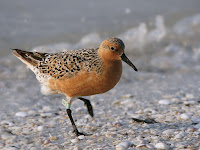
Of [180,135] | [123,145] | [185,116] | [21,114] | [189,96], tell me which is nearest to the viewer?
[123,145]

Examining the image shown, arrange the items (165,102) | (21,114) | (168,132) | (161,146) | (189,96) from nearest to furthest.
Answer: (161,146) → (168,132) → (21,114) → (165,102) → (189,96)

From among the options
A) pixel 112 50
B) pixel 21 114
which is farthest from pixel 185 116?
pixel 21 114

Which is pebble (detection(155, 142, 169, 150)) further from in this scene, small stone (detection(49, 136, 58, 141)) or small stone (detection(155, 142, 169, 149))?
small stone (detection(49, 136, 58, 141))

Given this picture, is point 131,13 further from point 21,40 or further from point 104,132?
point 104,132

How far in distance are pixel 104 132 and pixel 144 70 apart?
4.87 meters

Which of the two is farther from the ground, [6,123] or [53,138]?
[6,123]

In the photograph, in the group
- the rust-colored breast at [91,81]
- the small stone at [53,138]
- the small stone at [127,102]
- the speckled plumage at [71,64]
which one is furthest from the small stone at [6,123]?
the small stone at [127,102]

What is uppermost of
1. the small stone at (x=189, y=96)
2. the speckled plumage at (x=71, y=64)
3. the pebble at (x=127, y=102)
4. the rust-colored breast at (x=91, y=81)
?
the speckled plumage at (x=71, y=64)

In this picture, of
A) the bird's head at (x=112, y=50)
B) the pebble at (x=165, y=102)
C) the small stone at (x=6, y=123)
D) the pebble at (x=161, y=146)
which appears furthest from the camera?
the pebble at (x=165, y=102)

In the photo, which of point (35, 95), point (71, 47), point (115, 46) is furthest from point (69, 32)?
point (115, 46)

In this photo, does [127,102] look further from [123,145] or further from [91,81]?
[123,145]

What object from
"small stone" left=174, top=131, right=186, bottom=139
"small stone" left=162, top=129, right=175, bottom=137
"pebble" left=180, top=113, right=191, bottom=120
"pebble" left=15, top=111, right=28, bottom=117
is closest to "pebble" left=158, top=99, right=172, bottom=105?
"pebble" left=180, top=113, right=191, bottom=120

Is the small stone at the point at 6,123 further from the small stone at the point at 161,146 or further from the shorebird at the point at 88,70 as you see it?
the small stone at the point at 161,146

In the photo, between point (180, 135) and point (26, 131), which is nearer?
point (180, 135)
